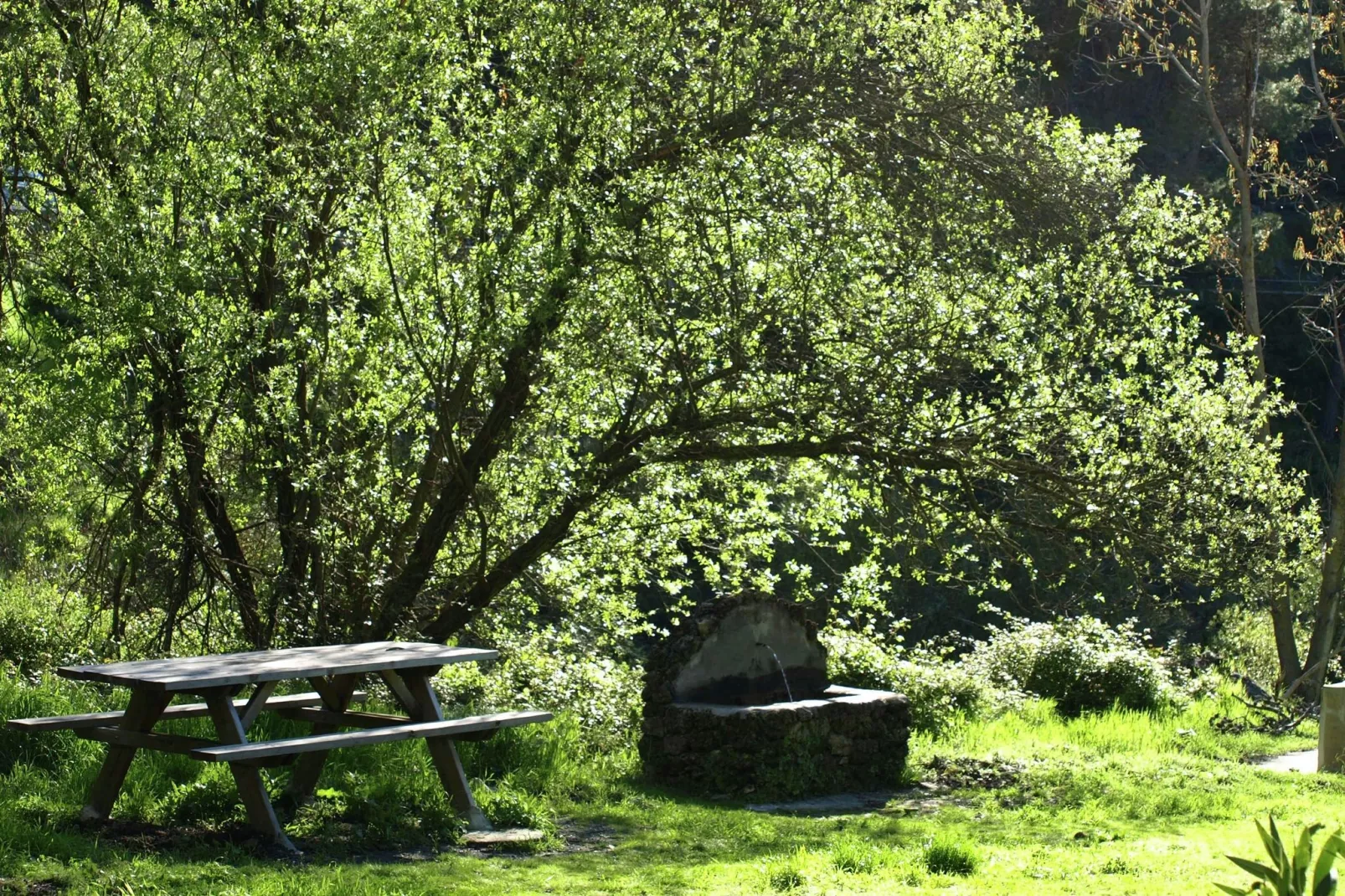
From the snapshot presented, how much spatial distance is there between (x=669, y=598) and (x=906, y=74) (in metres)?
16.9

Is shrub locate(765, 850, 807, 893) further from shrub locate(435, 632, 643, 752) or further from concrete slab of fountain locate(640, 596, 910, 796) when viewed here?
shrub locate(435, 632, 643, 752)

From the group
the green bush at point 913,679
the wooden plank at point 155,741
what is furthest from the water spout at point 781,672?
the wooden plank at point 155,741

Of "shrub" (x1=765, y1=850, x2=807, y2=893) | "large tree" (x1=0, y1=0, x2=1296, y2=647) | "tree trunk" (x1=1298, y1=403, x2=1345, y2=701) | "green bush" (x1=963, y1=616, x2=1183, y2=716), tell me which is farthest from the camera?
"tree trunk" (x1=1298, y1=403, x2=1345, y2=701)

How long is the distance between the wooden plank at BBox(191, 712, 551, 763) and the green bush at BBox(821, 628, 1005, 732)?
18.6 ft

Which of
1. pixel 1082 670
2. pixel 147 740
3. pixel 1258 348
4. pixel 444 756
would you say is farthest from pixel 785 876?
pixel 1258 348

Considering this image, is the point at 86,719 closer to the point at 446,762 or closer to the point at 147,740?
the point at 147,740

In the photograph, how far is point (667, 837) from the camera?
7.73 m

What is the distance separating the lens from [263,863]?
6105 millimetres

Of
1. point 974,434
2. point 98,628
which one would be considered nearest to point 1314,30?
point 974,434

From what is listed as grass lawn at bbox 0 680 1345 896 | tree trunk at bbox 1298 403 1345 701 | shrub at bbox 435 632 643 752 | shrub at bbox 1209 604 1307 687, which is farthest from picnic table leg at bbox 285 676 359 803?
shrub at bbox 1209 604 1307 687

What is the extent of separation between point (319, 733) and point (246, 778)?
1381 mm

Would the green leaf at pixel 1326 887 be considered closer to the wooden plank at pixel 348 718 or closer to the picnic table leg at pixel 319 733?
the wooden plank at pixel 348 718

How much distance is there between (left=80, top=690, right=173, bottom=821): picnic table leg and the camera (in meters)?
6.67

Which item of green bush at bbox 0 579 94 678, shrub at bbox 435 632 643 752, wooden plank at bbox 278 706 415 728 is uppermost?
green bush at bbox 0 579 94 678
